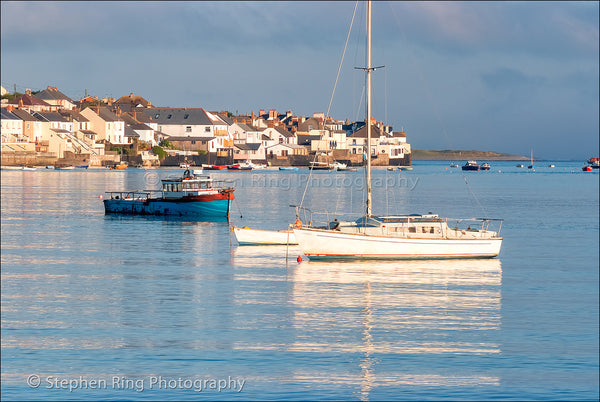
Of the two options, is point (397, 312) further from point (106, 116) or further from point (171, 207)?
point (106, 116)

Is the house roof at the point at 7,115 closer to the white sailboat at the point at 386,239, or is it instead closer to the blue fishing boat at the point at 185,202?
the blue fishing boat at the point at 185,202

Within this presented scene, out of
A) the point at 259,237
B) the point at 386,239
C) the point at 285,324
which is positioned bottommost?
the point at 285,324

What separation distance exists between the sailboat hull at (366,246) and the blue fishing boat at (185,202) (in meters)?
28.2

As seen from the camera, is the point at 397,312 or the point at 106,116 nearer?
the point at 397,312

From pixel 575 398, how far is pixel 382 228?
20.3 meters

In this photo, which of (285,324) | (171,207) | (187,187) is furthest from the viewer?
(187,187)

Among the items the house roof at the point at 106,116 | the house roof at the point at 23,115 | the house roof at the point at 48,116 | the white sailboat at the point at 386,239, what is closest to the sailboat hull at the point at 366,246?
the white sailboat at the point at 386,239

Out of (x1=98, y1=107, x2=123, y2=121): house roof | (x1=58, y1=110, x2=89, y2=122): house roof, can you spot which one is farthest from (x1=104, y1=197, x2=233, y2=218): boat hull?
(x1=98, y1=107, x2=123, y2=121): house roof

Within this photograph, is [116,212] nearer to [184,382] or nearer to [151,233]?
[151,233]

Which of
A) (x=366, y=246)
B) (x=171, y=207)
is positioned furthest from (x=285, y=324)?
(x=171, y=207)

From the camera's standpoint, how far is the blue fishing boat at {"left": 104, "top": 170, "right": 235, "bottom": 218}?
6712cm

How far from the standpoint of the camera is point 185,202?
67750 millimetres

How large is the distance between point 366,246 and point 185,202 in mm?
31044

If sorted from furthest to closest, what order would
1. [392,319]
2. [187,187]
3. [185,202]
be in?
[187,187], [185,202], [392,319]
